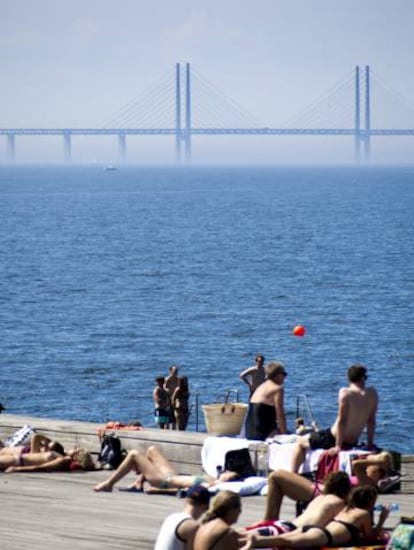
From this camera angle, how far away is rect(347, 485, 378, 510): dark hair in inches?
416

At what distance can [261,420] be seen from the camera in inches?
552

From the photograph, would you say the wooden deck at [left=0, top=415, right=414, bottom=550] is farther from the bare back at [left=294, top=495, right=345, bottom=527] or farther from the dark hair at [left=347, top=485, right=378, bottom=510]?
the dark hair at [left=347, top=485, right=378, bottom=510]

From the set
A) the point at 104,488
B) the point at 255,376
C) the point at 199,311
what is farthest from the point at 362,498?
the point at 199,311

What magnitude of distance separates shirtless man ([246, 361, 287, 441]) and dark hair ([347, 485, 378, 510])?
313 cm

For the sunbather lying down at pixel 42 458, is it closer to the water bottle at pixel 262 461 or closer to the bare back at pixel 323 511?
the water bottle at pixel 262 461

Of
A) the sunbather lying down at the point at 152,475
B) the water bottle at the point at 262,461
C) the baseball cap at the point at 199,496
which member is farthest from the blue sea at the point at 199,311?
the baseball cap at the point at 199,496

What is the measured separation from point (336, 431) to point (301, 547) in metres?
2.38

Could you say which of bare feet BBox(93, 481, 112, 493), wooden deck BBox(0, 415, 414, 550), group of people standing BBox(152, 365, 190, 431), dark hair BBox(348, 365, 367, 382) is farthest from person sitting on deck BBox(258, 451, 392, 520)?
group of people standing BBox(152, 365, 190, 431)

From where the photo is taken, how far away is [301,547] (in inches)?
413

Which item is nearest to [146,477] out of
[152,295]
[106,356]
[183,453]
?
[183,453]

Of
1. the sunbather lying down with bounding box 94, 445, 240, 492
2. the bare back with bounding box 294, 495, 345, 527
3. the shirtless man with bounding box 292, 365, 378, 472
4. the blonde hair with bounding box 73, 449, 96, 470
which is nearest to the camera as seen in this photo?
the bare back with bounding box 294, 495, 345, 527

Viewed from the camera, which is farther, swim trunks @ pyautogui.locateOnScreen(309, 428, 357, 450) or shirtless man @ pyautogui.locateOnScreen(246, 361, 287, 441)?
shirtless man @ pyautogui.locateOnScreen(246, 361, 287, 441)

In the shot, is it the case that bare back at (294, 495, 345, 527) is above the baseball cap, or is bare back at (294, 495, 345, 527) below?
below

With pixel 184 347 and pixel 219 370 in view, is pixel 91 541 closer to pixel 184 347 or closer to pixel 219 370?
pixel 219 370
